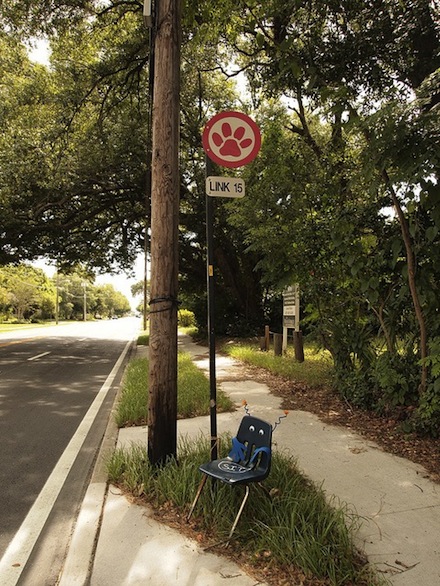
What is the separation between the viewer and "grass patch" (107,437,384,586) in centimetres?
251

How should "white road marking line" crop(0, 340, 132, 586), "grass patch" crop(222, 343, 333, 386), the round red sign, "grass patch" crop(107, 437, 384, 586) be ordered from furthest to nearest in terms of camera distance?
1. "grass patch" crop(222, 343, 333, 386)
2. the round red sign
3. "white road marking line" crop(0, 340, 132, 586)
4. "grass patch" crop(107, 437, 384, 586)

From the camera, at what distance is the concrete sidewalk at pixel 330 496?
2555 millimetres

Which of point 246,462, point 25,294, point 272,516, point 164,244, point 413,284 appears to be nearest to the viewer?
point 272,516

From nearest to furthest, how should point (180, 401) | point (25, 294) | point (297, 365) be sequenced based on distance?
point (180, 401) → point (297, 365) → point (25, 294)

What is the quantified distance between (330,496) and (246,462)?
86cm

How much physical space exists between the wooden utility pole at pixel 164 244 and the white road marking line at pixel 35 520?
96 cm

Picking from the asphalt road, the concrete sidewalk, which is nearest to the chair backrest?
the concrete sidewalk

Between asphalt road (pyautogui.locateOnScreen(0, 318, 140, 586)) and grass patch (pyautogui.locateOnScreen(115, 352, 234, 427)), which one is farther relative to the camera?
grass patch (pyautogui.locateOnScreen(115, 352, 234, 427))

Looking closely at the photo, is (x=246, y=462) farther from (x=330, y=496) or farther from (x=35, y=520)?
(x=35, y=520)

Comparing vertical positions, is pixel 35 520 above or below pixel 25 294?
below

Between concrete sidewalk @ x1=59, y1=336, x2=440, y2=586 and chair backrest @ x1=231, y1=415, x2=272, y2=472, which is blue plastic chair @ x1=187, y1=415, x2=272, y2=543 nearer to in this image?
chair backrest @ x1=231, y1=415, x2=272, y2=472

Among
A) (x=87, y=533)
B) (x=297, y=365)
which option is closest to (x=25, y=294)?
(x=297, y=365)

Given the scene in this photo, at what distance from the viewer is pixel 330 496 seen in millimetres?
3559

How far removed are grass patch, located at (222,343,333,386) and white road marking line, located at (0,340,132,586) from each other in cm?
438
